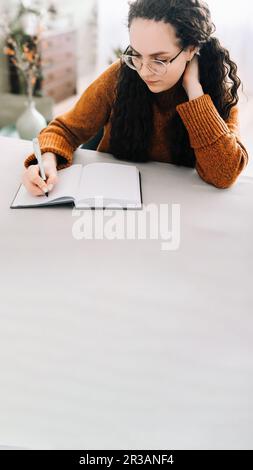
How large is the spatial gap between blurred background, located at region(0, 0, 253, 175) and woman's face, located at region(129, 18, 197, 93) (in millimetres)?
1759

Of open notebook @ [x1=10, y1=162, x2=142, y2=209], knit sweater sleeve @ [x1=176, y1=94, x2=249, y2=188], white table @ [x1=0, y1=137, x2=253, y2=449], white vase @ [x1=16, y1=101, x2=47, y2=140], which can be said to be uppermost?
white vase @ [x1=16, y1=101, x2=47, y2=140]

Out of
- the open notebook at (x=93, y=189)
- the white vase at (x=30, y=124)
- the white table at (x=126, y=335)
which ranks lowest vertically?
the white table at (x=126, y=335)

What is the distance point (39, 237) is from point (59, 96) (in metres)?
2.70

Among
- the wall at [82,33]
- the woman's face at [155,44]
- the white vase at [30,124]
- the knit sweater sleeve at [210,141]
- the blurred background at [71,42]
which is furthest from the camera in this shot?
the wall at [82,33]

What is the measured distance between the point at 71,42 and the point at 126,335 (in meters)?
3.07

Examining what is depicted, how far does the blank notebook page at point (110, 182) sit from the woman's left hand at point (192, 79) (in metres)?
0.25

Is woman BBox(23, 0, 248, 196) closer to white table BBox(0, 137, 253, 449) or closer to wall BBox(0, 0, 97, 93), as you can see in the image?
white table BBox(0, 137, 253, 449)

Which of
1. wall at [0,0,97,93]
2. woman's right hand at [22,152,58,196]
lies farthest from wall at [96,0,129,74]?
woman's right hand at [22,152,58,196]

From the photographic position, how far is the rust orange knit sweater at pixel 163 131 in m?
1.22

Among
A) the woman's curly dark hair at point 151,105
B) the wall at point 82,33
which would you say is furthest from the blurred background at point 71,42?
the woman's curly dark hair at point 151,105

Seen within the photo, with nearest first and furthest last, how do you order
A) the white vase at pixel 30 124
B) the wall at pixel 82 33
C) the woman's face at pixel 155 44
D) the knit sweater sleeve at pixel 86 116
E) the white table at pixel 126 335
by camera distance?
the white table at pixel 126 335 → the woman's face at pixel 155 44 → the knit sweater sleeve at pixel 86 116 → the white vase at pixel 30 124 → the wall at pixel 82 33

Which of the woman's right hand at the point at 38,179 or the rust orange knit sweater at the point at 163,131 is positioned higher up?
the rust orange knit sweater at the point at 163,131

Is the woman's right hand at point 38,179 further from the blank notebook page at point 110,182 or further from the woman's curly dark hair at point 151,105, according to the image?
the woman's curly dark hair at point 151,105

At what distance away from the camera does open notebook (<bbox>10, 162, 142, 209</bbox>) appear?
1101 millimetres
